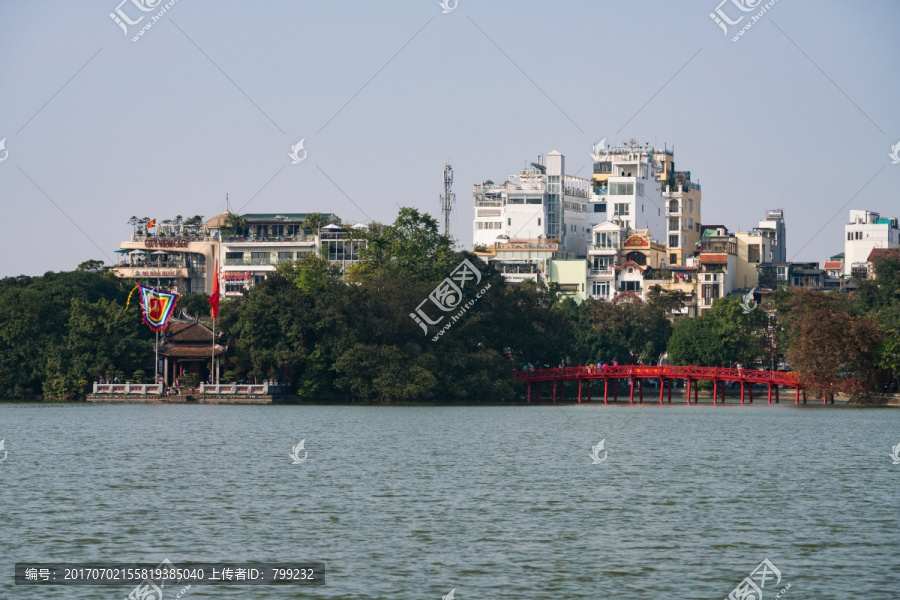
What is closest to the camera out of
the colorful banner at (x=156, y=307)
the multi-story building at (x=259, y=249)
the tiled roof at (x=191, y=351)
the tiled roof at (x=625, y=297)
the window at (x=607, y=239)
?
the colorful banner at (x=156, y=307)

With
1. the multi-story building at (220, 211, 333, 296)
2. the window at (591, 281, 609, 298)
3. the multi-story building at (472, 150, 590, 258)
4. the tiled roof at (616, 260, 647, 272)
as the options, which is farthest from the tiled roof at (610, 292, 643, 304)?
the multi-story building at (220, 211, 333, 296)

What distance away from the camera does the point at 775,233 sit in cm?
15600

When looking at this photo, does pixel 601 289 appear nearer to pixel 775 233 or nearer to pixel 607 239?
pixel 607 239

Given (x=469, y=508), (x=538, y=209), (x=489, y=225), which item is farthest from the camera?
(x=489, y=225)

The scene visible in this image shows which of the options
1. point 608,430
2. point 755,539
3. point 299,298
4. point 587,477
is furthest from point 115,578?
point 299,298

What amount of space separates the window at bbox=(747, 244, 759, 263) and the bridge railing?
6114 cm

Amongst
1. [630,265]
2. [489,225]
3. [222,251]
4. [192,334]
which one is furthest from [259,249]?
[192,334]

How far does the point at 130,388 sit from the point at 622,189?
85.7 metres

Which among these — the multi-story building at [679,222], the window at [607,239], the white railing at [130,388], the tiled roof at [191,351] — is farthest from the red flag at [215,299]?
the multi-story building at [679,222]

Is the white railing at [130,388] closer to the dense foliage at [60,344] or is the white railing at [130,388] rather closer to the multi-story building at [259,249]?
the dense foliage at [60,344]

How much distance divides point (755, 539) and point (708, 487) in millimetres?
7951

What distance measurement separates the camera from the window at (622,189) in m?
149

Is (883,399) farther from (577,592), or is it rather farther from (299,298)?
(577,592)

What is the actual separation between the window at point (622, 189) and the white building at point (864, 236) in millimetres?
24018
